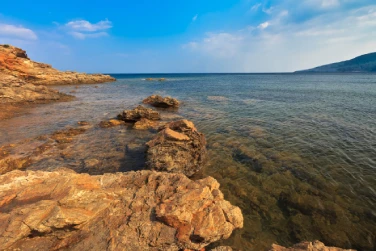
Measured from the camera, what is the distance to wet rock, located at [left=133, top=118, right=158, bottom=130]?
17666 mm

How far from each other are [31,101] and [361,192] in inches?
1574

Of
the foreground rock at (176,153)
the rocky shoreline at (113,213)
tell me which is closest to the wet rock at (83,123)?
the foreground rock at (176,153)

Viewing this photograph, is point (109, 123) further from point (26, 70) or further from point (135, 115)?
point (26, 70)

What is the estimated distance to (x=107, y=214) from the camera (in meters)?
5.32

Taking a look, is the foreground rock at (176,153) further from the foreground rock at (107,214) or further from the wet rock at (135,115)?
the wet rock at (135,115)

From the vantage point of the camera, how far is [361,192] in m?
8.58

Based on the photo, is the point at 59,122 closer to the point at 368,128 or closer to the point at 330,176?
the point at 330,176

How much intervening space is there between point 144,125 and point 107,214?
43.2ft

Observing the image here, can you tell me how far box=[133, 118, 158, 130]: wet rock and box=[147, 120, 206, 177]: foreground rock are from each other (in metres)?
7.09

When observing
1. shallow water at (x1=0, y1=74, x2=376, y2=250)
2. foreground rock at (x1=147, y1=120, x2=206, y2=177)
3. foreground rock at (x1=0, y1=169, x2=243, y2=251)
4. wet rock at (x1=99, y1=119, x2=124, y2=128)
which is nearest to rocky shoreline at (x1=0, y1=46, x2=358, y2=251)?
foreground rock at (x1=0, y1=169, x2=243, y2=251)

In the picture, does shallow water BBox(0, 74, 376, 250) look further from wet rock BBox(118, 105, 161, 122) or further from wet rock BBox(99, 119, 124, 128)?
wet rock BBox(118, 105, 161, 122)

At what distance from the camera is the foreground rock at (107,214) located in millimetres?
4469

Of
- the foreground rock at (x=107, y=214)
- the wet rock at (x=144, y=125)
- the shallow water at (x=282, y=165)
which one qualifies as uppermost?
the foreground rock at (x=107, y=214)

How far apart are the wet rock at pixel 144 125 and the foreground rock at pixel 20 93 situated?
22.8 meters
